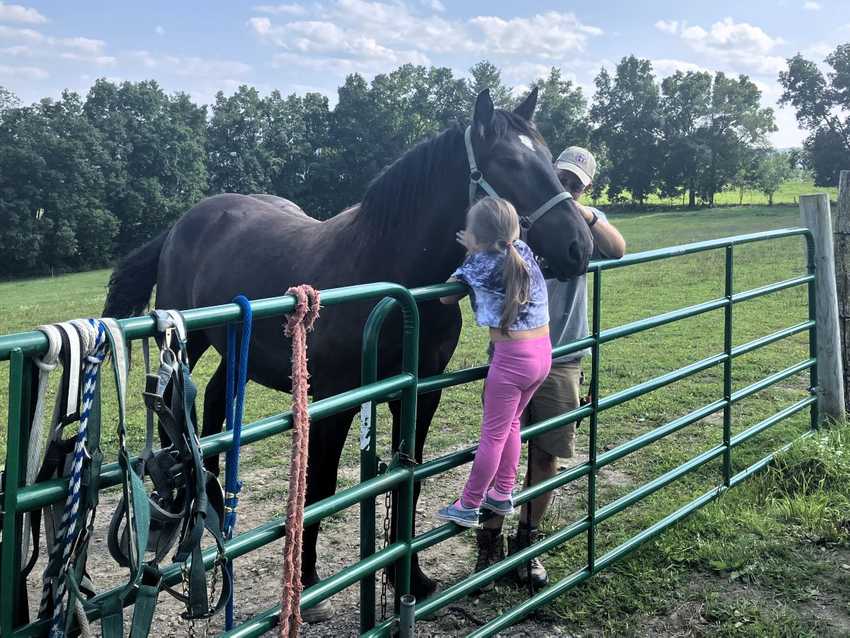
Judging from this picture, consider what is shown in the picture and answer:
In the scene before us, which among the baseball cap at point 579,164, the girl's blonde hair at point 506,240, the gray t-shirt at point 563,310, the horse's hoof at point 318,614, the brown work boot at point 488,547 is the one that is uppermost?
the baseball cap at point 579,164

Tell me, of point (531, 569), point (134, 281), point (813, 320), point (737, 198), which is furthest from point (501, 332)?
point (737, 198)

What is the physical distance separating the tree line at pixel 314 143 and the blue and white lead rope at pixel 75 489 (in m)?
42.5

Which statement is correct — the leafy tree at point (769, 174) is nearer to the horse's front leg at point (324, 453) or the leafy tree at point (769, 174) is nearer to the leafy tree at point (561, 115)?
the leafy tree at point (561, 115)

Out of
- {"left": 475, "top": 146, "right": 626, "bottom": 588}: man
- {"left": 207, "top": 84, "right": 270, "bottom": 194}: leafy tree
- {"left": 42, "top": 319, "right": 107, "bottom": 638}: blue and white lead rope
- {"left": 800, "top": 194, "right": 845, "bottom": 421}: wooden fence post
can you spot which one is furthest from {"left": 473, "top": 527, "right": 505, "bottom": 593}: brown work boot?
{"left": 207, "top": 84, "right": 270, "bottom": 194}: leafy tree

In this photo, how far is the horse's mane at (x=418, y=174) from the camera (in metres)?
3.04

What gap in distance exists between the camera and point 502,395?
2551 millimetres

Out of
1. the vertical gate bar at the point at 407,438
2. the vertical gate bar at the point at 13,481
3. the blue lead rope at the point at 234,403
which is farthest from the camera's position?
the vertical gate bar at the point at 407,438

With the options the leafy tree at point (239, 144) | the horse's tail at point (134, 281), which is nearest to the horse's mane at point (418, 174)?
A: the horse's tail at point (134, 281)

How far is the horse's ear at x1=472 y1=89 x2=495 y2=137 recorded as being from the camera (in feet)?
9.54

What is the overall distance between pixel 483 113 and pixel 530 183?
1.18ft

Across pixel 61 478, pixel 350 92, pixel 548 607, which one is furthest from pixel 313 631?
pixel 350 92

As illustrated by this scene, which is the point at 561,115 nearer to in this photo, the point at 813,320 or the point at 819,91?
the point at 819,91

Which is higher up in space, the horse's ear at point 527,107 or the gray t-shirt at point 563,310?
the horse's ear at point 527,107

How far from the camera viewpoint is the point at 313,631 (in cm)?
305
